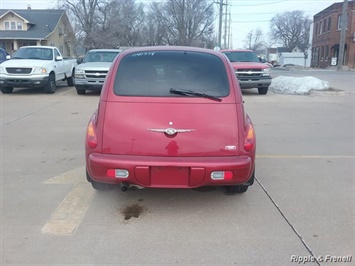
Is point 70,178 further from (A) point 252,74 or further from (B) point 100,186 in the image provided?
(A) point 252,74

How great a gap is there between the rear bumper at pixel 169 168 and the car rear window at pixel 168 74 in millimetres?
695

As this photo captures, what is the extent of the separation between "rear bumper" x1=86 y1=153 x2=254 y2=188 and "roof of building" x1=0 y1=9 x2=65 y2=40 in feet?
156

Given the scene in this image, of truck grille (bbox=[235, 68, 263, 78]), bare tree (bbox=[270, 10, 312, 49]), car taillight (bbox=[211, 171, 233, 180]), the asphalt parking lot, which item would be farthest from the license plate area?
bare tree (bbox=[270, 10, 312, 49])

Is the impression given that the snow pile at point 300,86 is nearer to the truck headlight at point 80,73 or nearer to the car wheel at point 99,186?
the truck headlight at point 80,73

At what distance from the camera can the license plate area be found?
11.4 feet

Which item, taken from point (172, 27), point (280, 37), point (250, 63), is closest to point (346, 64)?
point (172, 27)

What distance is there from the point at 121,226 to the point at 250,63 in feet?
43.3

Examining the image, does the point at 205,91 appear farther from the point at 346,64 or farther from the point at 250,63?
the point at 346,64

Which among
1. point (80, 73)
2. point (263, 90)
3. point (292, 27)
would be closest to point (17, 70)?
point (80, 73)

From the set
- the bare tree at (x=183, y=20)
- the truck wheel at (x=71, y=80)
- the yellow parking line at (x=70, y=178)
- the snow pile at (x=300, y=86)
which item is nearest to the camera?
the yellow parking line at (x=70, y=178)

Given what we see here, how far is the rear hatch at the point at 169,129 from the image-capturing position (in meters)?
3.51

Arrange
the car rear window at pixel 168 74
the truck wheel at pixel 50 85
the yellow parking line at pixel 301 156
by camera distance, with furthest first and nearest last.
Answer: the truck wheel at pixel 50 85
the yellow parking line at pixel 301 156
the car rear window at pixel 168 74

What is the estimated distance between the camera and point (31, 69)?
13.9 m

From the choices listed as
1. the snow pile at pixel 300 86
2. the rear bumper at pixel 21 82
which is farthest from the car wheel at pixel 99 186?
the snow pile at pixel 300 86
